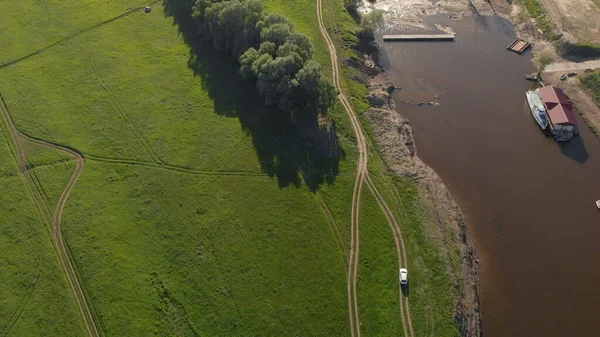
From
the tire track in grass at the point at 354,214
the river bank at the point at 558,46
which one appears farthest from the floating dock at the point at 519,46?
the tire track in grass at the point at 354,214

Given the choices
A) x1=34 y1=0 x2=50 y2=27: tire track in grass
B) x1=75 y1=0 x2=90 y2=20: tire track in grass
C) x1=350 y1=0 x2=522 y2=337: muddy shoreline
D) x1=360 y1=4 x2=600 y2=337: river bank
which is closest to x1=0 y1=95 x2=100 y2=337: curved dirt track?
x1=34 y1=0 x2=50 y2=27: tire track in grass

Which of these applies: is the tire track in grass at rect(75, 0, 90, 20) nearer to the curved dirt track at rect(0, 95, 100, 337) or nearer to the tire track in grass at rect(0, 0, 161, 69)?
the tire track in grass at rect(0, 0, 161, 69)

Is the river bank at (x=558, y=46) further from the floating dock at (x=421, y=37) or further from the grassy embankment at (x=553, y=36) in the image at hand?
the floating dock at (x=421, y=37)

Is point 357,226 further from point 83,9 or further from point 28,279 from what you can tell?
point 83,9

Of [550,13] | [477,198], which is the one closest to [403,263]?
[477,198]

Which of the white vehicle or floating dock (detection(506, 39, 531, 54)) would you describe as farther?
floating dock (detection(506, 39, 531, 54))

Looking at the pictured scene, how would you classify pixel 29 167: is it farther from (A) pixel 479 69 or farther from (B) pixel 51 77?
(A) pixel 479 69

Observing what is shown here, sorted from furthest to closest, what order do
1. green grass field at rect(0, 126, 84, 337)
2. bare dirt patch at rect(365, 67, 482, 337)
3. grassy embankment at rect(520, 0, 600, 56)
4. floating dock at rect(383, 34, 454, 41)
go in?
floating dock at rect(383, 34, 454, 41) → grassy embankment at rect(520, 0, 600, 56) → bare dirt patch at rect(365, 67, 482, 337) → green grass field at rect(0, 126, 84, 337)

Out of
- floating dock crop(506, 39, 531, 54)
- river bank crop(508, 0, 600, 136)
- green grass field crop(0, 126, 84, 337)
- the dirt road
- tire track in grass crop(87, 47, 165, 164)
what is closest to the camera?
green grass field crop(0, 126, 84, 337)
